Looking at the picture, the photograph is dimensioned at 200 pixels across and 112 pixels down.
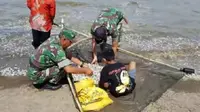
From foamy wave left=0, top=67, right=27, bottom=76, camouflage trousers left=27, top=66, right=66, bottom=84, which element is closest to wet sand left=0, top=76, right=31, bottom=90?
foamy wave left=0, top=67, right=27, bottom=76

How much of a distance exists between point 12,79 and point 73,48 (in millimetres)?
1716

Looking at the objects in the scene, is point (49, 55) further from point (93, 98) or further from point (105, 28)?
point (105, 28)

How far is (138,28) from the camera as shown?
1041 cm

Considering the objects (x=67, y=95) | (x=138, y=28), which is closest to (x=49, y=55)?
(x=67, y=95)

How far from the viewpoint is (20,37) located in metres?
8.98

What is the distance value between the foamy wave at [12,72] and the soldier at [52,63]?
101 cm

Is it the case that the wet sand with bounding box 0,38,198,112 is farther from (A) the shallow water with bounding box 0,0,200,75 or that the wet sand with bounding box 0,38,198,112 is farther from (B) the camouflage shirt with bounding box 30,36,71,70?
(A) the shallow water with bounding box 0,0,200,75

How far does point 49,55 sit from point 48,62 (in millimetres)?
163

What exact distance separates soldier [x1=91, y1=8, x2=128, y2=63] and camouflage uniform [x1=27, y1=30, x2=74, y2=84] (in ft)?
3.93

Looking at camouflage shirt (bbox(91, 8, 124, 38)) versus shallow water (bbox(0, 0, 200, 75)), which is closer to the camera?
camouflage shirt (bbox(91, 8, 124, 38))

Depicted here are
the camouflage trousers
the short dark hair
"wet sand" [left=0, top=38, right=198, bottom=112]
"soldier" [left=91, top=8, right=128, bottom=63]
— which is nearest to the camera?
"wet sand" [left=0, top=38, right=198, bottom=112]

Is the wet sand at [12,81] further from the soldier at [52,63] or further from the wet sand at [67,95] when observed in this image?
the soldier at [52,63]

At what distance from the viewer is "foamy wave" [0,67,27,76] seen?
6.45 metres

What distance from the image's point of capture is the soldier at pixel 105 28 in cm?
616
